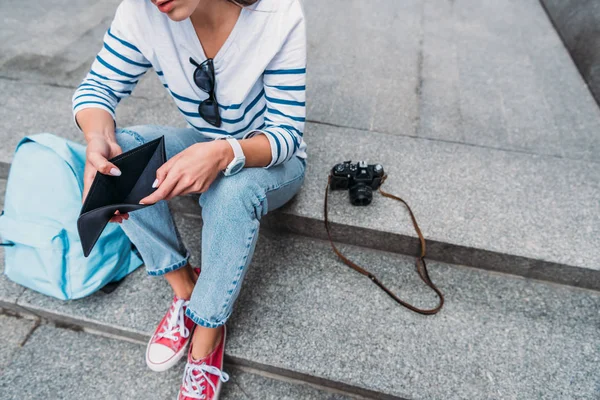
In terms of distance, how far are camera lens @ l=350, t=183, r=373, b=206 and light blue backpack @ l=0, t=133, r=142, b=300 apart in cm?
97

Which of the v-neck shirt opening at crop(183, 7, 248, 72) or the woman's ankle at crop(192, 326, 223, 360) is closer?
the v-neck shirt opening at crop(183, 7, 248, 72)

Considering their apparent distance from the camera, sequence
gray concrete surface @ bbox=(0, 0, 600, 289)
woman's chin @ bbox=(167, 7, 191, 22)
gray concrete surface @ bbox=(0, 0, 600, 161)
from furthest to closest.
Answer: gray concrete surface @ bbox=(0, 0, 600, 161) < gray concrete surface @ bbox=(0, 0, 600, 289) < woman's chin @ bbox=(167, 7, 191, 22)

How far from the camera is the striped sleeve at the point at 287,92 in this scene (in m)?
1.07

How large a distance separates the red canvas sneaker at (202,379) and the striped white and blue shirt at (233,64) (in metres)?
0.70

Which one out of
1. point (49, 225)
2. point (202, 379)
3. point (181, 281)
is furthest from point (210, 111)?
point (202, 379)

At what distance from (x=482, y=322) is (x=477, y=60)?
1958 millimetres

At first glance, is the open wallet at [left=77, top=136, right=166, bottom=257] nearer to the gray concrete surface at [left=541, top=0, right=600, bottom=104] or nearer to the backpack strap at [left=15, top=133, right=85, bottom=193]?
the backpack strap at [left=15, top=133, right=85, bottom=193]

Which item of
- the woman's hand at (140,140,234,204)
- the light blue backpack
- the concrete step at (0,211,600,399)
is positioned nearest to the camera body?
the concrete step at (0,211,600,399)

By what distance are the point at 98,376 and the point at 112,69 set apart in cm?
108

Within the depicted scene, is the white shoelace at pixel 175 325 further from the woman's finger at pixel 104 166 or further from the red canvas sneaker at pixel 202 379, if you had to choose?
the woman's finger at pixel 104 166

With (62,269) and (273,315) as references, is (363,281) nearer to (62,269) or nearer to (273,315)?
(273,315)

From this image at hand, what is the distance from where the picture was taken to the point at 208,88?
1.13 metres

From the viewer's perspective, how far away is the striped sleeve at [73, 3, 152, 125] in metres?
1.15

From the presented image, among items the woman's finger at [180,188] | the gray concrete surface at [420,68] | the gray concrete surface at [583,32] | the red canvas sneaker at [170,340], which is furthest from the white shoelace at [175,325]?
the gray concrete surface at [583,32]
